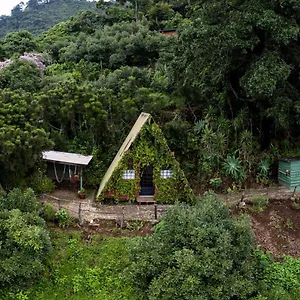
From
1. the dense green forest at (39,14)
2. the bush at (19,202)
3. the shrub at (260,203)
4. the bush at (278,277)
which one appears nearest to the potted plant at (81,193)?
the bush at (19,202)

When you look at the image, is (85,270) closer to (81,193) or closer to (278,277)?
(81,193)

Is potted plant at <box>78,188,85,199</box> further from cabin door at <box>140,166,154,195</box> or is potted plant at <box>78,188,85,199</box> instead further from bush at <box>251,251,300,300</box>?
bush at <box>251,251,300,300</box>

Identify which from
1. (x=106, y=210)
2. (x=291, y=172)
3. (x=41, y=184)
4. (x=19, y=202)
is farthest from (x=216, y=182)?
(x=19, y=202)

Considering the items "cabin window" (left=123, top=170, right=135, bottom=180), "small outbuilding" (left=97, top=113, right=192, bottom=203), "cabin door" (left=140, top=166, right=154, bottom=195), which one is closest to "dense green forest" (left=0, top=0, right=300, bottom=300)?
"small outbuilding" (left=97, top=113, right=192, bottom=203)

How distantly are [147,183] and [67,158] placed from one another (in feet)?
12.2

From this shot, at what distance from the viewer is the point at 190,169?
19.6 m

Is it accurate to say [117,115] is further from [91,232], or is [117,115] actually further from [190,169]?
[91,232]

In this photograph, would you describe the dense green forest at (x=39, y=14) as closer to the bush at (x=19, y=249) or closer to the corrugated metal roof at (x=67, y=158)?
the corrugated metal roof at (x=67, y=158)

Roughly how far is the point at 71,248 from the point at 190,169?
719 centimetres

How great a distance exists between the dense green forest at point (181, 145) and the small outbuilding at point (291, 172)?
0.82 meters

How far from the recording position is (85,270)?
14.2 metres

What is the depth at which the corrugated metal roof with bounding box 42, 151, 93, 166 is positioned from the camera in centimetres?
1777

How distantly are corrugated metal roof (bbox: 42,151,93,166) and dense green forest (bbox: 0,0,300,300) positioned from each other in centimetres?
82

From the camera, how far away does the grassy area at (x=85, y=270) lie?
44.4 ft
